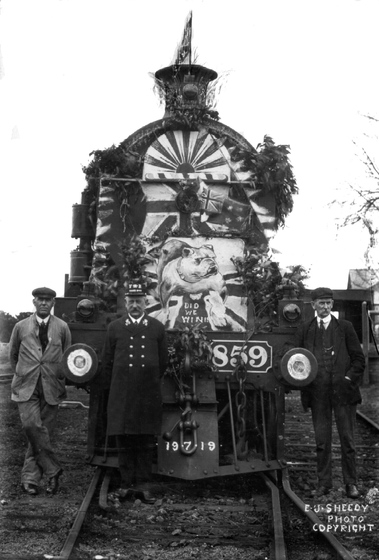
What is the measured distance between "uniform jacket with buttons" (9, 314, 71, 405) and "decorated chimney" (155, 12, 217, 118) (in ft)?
10.00

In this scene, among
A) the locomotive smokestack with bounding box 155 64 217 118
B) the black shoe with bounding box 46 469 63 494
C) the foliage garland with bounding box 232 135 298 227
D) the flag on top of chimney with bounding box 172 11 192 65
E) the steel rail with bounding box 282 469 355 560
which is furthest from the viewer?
the flag on top of chimney with bounding box 172 11 192 65

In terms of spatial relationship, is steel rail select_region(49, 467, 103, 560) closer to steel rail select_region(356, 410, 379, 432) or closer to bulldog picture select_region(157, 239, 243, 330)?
bulldog picture select_region(157, 239, 243, 330)

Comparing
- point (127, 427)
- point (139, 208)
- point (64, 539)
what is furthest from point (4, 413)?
point (64, 539)

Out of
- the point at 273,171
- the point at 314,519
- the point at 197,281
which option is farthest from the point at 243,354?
the point at 273,171

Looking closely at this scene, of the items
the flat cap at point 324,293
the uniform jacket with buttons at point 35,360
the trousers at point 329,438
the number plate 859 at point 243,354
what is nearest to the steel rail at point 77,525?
the uniform jacket with buttons at point 35,360

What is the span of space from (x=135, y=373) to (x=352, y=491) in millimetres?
2135

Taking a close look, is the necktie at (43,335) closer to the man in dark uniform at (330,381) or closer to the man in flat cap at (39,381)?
the man in flat cap at (39,381)

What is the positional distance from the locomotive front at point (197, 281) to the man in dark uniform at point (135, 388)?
175 millimetres

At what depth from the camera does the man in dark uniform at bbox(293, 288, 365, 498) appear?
6898 mm

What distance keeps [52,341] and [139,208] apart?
6.48 ft

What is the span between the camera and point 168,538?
5.28 metres

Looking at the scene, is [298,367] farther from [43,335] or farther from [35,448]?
[35,448]

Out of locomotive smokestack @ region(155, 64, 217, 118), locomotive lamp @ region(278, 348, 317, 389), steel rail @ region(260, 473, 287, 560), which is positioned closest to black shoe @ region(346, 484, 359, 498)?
steel rail @ region(260, 473, 287, 560)

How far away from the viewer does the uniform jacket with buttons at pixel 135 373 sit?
6.65 m
